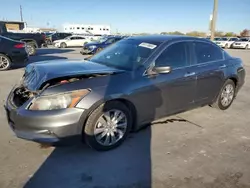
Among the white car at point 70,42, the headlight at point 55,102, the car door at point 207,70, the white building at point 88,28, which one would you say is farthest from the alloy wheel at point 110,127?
the white building at point 88,28

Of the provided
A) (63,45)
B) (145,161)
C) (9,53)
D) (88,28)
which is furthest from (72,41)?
(88,28)

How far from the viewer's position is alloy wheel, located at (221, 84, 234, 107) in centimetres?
550

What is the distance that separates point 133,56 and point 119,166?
1823 mm

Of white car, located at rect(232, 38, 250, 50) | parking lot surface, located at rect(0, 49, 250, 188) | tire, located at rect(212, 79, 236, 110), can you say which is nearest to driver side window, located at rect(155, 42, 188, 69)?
parking lot surface, located at rect(0, 49, 250, 188)

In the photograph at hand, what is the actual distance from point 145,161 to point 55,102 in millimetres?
1400

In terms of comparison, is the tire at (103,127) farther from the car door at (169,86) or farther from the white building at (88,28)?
the white building at (88,28)

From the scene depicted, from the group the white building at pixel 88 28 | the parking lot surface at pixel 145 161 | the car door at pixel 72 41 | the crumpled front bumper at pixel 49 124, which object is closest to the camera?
the parking lot surface at pixel 145 161

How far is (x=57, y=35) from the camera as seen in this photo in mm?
34531

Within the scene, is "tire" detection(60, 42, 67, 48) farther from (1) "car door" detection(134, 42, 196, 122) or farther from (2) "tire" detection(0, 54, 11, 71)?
(1) "car door" detection(134, 42, 196, 122)

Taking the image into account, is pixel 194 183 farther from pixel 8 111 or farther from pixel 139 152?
pixel 8 111

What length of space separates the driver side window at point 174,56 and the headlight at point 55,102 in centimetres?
149

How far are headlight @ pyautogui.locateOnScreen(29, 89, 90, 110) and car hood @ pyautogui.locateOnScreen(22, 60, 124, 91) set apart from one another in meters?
0.24

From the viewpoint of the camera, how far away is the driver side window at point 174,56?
4109mm

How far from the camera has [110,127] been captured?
363 centimetres
